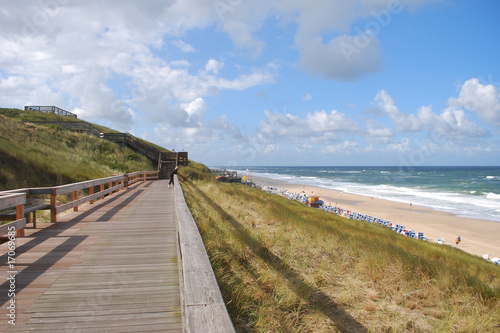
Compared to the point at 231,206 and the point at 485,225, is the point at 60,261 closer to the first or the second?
the point at 231,206

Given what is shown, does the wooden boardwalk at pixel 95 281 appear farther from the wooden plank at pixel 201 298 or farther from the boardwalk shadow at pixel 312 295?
the boardwalk shadow at pixel 312 295

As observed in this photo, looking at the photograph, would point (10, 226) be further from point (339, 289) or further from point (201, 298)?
point (339, 289)

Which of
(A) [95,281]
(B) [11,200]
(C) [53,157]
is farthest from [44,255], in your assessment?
(C) [53,157]

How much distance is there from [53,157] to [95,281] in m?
16.4

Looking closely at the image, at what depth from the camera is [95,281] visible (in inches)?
147

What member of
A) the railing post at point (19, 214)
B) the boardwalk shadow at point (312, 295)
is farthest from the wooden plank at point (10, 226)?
the boardwalk shadow at point (312, 295)

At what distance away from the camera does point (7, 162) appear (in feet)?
42.8

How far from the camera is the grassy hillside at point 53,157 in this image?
13156 millimetres

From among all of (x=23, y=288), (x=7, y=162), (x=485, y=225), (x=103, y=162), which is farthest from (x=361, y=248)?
(x=485, y=225)

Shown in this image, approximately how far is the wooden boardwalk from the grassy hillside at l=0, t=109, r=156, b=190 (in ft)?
27.5

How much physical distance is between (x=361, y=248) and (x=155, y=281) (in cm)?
454

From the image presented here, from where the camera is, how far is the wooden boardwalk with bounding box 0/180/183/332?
2840mm

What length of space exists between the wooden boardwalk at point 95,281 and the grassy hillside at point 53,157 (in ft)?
27.5

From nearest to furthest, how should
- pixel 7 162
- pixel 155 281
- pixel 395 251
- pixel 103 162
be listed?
pixel 155 281 → pixel 395 251 → pixel 7 162 → pixel 103 162
